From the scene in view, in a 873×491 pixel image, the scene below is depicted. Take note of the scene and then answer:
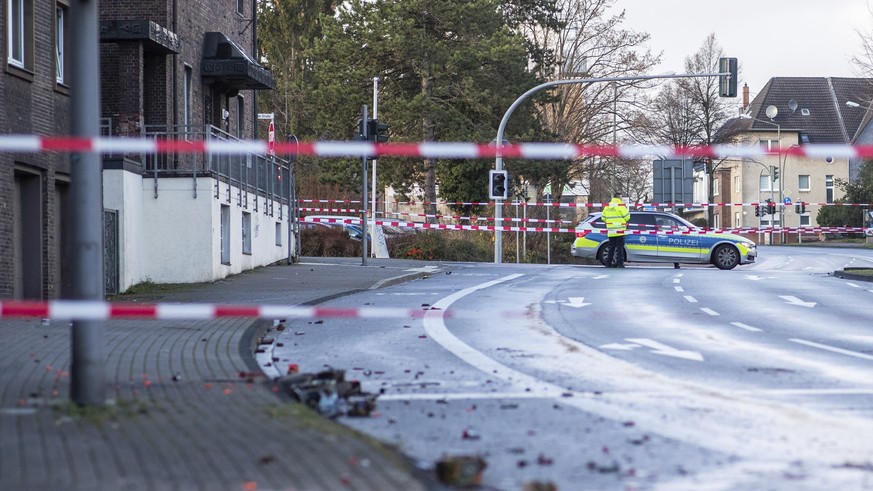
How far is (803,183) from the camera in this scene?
10512 cm

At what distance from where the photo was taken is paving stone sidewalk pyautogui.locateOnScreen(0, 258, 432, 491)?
6.09m

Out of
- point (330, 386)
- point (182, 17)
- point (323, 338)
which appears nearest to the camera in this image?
point (330, 386)

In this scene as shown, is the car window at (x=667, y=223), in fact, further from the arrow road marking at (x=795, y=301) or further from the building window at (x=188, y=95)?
the arrow road marking at (x=795, y=301)

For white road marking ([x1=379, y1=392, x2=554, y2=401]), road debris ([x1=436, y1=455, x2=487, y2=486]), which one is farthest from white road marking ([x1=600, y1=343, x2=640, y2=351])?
road debris ([x1=436, y1=455, x2=487, y2=486])

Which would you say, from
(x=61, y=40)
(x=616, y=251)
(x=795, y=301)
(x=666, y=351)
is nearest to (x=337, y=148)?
(x=666, y=351)

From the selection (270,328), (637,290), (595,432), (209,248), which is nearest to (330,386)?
(595,432)

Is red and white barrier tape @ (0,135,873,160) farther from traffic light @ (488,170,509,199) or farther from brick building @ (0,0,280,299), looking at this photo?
traffic light @ (488,170,509,199)

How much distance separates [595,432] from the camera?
7906mm

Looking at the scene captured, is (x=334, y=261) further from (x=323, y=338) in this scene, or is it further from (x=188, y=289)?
(x=323, y=338)

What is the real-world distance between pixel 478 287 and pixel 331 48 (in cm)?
3365

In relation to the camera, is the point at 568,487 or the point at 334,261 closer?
the point at 568,487

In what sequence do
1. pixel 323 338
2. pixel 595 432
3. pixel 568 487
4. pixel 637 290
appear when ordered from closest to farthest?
pixel 568 487 < pixel 595 432 < pixel 323 338 < pixel 637 290

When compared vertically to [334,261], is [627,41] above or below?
above

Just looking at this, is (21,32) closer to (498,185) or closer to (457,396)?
(457,396)
